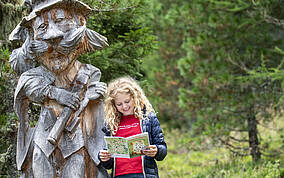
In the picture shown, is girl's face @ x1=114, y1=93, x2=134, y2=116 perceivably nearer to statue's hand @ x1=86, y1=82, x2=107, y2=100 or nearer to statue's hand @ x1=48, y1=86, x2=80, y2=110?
statue's hand @ x1=86, y1=82, x2=107, y2=100

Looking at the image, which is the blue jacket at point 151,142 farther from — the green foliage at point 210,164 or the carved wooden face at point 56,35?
the green foliage at point 210,164

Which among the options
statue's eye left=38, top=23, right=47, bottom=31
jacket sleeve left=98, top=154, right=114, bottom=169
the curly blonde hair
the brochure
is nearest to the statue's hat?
statue's eye left=38, top=23, right=47, bottom=31

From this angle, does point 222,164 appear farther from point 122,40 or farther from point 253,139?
point 122,40

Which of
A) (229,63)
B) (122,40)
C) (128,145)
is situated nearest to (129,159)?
(128,145)

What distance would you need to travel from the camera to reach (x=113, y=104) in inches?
142

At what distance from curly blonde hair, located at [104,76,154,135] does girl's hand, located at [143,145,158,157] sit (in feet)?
1.13

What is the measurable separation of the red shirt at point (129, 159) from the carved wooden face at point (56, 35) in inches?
30.2

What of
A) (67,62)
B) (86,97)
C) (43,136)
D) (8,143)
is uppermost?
(67,62)

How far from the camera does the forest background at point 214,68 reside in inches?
215

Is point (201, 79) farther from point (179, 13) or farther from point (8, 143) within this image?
point (8, 143)

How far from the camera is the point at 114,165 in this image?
351 centimetres

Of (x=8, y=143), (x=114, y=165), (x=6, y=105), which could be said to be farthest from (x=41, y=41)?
(x=8, y=143)

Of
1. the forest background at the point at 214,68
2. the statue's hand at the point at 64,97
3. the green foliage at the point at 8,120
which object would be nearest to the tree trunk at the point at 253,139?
the forest background at the point at 214,68

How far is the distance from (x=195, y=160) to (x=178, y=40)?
3.55m
